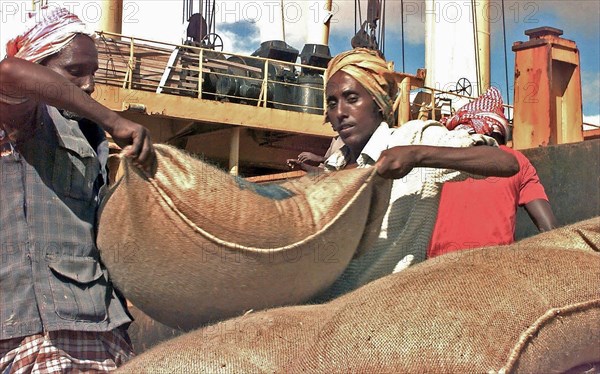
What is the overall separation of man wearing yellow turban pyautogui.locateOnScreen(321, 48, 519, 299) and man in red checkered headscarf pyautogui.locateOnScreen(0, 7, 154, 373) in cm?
51

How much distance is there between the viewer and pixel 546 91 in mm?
3418

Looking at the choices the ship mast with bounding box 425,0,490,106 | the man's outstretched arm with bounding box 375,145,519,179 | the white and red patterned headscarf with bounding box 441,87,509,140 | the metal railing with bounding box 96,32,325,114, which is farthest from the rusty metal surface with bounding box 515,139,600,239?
the ship mast with bounding box 425,0,490,106

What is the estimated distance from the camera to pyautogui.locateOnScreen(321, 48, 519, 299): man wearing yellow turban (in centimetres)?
172

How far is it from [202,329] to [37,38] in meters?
0.75

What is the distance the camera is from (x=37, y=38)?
71.7 inches

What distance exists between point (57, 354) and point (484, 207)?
1.43m

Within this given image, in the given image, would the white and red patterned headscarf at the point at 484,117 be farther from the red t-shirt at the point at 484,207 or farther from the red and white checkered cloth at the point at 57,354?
the red and white checkered cloth at the point at 57,354

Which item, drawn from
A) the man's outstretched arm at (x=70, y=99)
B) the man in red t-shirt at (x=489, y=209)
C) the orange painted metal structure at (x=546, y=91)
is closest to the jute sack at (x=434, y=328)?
→ the man's outstretched arm at (x=70, y=99)

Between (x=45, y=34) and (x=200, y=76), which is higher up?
(x=200, y=76)

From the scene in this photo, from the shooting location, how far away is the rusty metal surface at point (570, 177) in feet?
8.31

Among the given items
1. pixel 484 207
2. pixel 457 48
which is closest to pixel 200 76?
pixel 457 48

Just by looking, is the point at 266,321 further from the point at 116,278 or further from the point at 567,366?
the point at 567,366

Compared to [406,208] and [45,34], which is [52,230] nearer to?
[45,34]

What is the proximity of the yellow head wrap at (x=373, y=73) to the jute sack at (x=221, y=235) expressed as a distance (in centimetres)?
40
